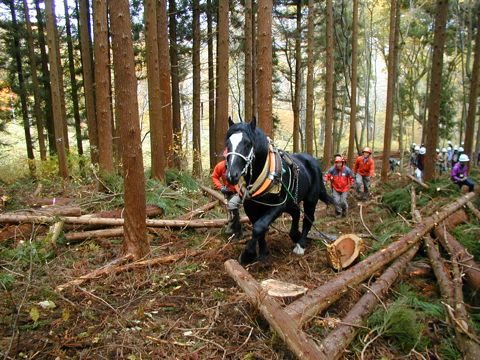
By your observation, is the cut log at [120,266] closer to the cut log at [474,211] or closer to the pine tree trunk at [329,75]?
the cut log at [474,211]

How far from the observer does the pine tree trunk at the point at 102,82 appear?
9.78 metres

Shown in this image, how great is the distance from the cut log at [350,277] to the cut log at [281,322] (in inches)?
7.6

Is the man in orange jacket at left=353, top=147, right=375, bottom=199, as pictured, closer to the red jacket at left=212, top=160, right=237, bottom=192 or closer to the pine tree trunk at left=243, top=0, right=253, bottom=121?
the pine tree trunk at left=243, top=0, right=253, bottom=121

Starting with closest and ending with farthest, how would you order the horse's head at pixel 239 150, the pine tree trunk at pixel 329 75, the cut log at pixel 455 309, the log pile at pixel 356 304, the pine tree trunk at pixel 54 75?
the log pile at pixel 356 304, the cut log at pixel 455 309, the horse's head at pixel 239 150, the pine tree trunk at pixel 54 75, the pine tree trunk at pixel 329 75

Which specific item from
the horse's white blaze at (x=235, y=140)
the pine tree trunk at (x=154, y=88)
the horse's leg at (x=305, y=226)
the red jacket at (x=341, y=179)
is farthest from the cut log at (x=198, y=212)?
the red jacket at (x=341, y=179)

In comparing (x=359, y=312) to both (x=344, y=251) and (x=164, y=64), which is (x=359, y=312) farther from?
(x=164, y=64)

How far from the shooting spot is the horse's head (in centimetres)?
452

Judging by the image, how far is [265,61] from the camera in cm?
777

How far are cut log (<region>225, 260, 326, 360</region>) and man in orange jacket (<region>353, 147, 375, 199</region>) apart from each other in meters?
9.99

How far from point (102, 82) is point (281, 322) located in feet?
29.6

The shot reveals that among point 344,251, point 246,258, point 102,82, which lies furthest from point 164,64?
point 344,251

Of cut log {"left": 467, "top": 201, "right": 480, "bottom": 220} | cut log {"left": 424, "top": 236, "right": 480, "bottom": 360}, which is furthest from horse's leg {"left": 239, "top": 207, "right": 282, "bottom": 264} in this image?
cut log {"left": 467, "top": 201, "right": 480, "bottom": 220}

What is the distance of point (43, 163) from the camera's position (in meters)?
14.4

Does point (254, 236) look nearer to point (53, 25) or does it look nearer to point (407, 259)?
point (407, 259)
